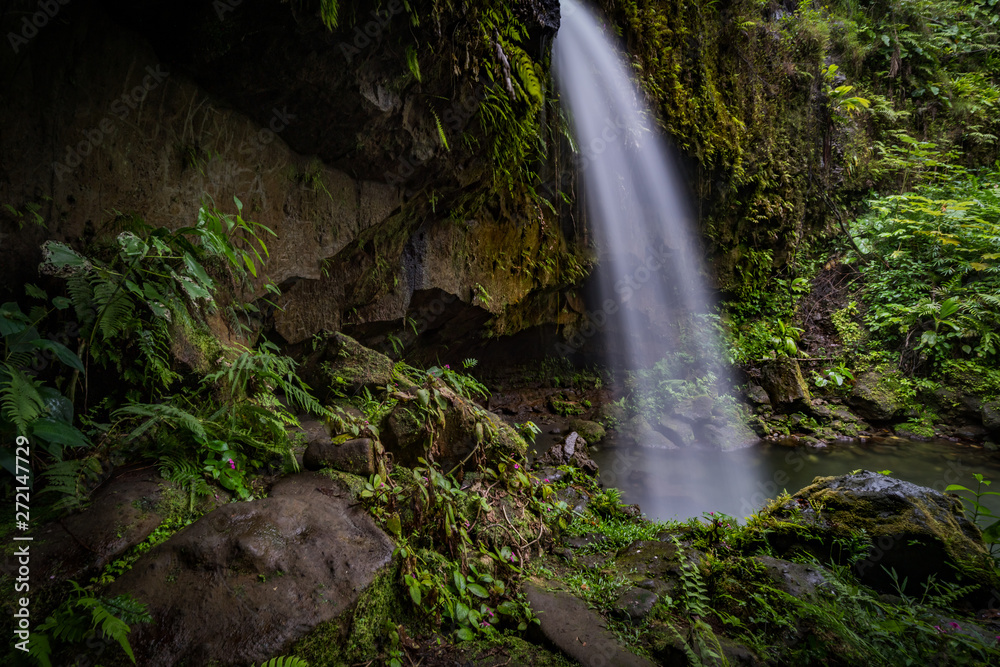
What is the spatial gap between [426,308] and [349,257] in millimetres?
1338

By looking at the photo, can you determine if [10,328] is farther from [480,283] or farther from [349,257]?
[480,283]

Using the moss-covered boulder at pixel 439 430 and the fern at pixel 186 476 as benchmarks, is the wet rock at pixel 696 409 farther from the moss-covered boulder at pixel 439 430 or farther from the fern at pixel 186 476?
the fern at pixel 186 476

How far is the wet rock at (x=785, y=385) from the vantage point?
7652 mm

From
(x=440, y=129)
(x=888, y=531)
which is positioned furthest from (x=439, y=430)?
(x=888, y=531)

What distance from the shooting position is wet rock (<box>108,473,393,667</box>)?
1554 millimetres

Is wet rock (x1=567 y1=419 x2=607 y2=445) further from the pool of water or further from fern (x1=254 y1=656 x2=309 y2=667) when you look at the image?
fern (x1=254 y1=656 x2=309 y2=667)

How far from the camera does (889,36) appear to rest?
9.72 metres

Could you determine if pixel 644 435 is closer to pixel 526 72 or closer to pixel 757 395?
pixel 757 395

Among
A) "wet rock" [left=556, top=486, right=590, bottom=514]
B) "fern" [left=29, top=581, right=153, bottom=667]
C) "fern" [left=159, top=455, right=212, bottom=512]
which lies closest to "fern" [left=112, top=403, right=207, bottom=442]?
"fern" [left=159, top=455, right=212, bottom=512]

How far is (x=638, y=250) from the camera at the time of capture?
7734mm

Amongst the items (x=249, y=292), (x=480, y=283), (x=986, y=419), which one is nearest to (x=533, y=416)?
(x=480, y=283)
